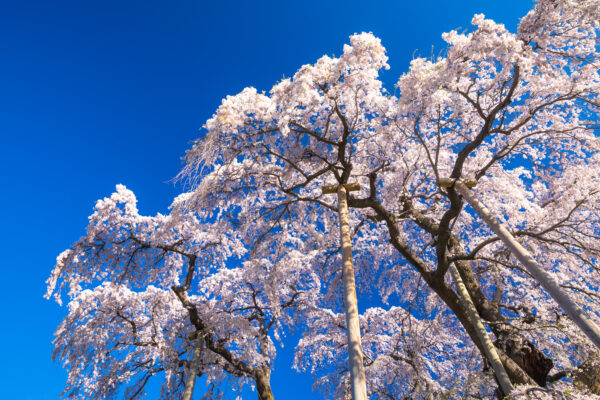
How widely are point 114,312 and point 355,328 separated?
31.8 ft

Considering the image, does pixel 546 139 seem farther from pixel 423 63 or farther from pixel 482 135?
pixel 423 63

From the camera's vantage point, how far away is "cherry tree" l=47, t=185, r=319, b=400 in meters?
8.48

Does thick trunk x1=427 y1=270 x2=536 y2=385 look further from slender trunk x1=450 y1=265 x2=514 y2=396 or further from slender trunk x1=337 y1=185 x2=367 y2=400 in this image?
slender trunk x1=337 y1=185 x2=367 y2=400

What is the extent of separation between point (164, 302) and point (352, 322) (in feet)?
29.8

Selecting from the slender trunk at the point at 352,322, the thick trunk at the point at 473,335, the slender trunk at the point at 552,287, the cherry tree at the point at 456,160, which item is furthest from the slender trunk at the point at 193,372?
the slender trunk at the point at 552,287

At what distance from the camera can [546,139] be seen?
23.8 feet

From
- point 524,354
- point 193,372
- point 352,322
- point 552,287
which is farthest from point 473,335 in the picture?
point 193,372

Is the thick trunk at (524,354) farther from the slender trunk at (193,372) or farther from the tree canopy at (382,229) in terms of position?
the slender trunk at (193,372)

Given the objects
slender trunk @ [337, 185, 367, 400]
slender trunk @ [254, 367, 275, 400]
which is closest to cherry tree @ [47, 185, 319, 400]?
slender trunk @ [254, 367, 275, 400]

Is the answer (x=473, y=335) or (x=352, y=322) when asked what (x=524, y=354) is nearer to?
(x=473, y=335)

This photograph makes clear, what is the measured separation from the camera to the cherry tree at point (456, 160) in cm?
521

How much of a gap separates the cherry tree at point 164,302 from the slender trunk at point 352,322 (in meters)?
3.16

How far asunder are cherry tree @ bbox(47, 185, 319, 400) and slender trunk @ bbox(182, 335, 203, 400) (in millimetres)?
373

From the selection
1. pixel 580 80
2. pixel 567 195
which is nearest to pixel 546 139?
pixel 567 195
